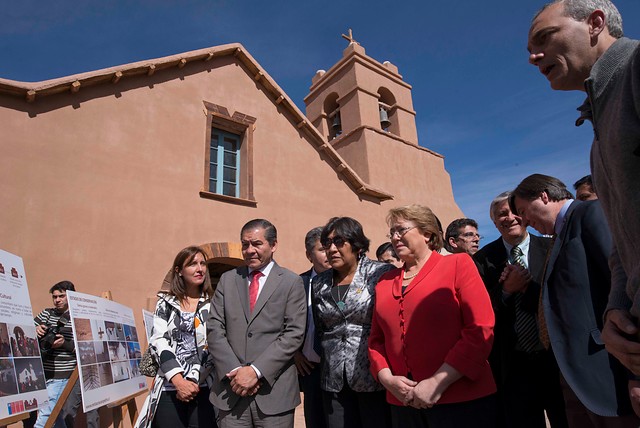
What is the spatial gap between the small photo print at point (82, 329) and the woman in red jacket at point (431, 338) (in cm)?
287

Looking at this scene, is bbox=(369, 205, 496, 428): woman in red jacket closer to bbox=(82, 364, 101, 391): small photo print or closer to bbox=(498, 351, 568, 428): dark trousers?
bbox=(498, 351, 568, 428): dark trousers

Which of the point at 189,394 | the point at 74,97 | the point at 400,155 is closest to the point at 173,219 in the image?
the point at 74,97

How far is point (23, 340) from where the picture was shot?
3260mm

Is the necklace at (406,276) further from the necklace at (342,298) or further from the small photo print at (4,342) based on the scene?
the small photo print at (4,342)

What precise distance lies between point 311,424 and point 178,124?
6.44 metres

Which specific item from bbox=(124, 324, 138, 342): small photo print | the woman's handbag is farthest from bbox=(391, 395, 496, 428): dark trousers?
bbox=(124, 324, 138, 342): small photo print

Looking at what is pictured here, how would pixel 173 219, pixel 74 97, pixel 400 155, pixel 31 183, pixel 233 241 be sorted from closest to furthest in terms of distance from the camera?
pixel 31 183 → pixel 74 97 → pixel 173 219 → pixel 233 241 → pixel 400 155

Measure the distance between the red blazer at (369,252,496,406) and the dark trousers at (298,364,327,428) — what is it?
0.95 m

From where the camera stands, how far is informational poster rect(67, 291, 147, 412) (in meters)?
3.73

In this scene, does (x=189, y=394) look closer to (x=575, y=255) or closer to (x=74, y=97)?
(x=575, y=255)

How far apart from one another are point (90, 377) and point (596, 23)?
4.43 metres

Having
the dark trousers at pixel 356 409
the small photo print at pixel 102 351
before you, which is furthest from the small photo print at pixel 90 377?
the dark trousers at pixel 356 409

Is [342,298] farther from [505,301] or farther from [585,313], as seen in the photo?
[585,313]

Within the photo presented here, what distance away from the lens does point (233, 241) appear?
25.7 ft
